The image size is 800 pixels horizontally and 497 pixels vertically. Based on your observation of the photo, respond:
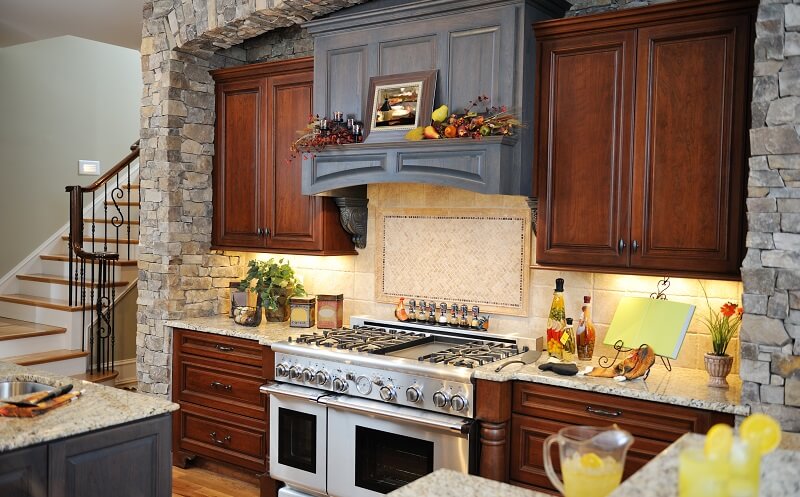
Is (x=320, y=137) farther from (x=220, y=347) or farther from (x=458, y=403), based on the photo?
(x=458, y=403)

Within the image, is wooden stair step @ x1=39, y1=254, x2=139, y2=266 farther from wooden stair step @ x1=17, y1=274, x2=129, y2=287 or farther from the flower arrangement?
the flower arrangement

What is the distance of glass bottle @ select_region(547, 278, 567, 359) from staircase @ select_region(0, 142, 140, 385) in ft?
12.3

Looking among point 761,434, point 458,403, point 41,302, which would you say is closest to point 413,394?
point 458,403

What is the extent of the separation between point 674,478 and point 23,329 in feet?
18.6

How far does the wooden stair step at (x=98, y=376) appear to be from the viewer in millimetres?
5891

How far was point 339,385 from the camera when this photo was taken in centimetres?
389

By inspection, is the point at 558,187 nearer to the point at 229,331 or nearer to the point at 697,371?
the point at 697,371

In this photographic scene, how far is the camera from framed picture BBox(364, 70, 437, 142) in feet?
12.7

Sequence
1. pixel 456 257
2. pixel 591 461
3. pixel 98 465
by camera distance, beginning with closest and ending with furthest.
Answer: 1. pixel 591 461
2. pixel 98 465
3. pixel 456 257

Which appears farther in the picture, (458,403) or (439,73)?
(439,73)

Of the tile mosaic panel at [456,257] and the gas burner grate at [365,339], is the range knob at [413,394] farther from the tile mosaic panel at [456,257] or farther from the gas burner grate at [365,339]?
the tile mosaic panel at [456,257]

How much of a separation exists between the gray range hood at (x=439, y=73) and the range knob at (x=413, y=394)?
1005 millimetres

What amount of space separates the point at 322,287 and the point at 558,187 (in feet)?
6.43

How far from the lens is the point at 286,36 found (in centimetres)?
514
